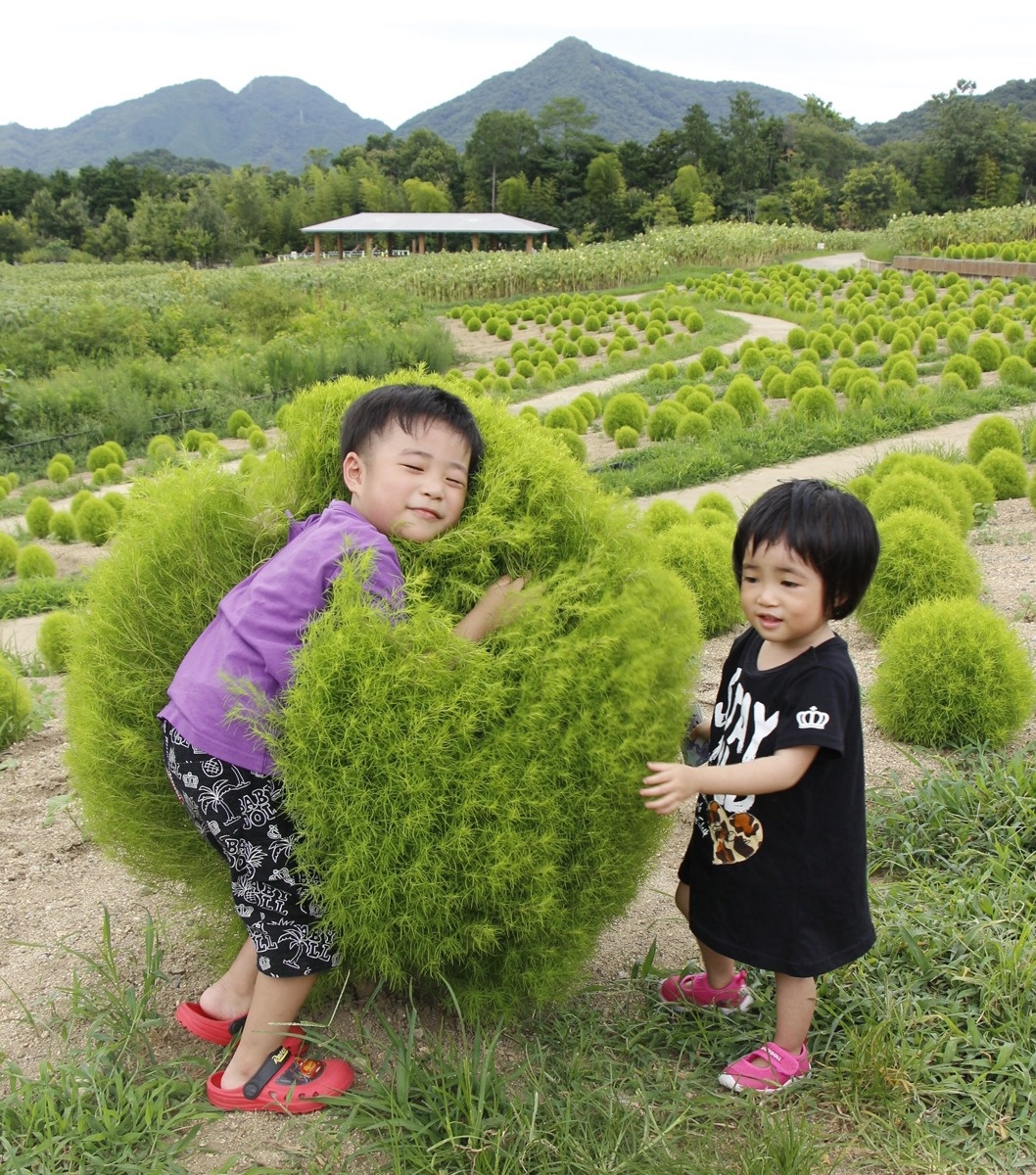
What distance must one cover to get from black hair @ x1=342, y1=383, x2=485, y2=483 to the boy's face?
2 centimetres

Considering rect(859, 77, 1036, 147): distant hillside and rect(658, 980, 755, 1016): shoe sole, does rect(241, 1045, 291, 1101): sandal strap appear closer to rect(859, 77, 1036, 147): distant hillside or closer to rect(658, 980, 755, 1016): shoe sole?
rect(658, 980, 755, 1016): shoe sole

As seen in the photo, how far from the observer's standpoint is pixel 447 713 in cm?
211

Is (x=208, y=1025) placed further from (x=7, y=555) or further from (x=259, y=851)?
(x=7, y=555)

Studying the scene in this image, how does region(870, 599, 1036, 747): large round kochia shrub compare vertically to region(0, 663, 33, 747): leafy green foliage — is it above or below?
above

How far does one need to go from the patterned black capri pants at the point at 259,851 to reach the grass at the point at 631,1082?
11.5 inches

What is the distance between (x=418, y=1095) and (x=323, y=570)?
1200 millimetres

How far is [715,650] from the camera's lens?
546 cm

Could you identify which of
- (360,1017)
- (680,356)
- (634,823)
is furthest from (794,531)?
(680,356)

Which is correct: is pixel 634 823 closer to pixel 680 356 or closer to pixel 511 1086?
pixel 511 1086

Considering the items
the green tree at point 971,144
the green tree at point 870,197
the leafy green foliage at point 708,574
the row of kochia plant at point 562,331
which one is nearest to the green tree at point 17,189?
the row of kochia plant at point 562,331

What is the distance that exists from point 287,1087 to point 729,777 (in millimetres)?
Answer: 1239

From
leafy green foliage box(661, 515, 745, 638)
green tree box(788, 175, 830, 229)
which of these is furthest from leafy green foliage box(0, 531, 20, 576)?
green tree box(788, 175, 830, 229)

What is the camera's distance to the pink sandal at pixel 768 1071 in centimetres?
241

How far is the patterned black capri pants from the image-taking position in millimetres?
2234
